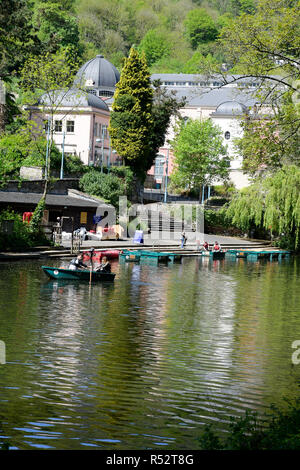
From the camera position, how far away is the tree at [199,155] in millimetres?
89250

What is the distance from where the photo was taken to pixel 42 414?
48.9 feet

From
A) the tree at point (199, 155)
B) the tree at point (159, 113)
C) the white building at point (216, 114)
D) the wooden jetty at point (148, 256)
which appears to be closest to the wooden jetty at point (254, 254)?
the wooden jetty at point (148, 256)

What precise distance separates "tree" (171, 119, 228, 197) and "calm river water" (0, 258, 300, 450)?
50832mm

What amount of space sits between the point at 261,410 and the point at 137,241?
44419 mm

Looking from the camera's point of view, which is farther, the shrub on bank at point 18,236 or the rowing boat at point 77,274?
the shrub on bank at point 18,236

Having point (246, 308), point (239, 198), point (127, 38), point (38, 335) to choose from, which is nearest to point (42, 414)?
point (38, 335)

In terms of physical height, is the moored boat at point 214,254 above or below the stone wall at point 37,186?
below

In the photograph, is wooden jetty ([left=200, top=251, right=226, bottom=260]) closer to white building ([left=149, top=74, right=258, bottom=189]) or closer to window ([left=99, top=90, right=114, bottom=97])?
white building ([left=149, top=74, right=258, bottom=189])

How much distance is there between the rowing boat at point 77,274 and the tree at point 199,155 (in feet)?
171

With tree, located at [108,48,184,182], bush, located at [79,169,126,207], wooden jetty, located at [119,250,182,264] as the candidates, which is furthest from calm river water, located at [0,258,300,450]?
tree, located at [108,48,184,182]

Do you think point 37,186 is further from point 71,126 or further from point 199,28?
point 199,28

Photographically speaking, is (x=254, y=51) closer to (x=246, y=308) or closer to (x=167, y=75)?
(x=246, y=308)

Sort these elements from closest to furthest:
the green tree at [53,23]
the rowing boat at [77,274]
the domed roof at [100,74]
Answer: the rowing boat at [77,274]
the domed roof at [100,74]
the green tree at [53,23]
